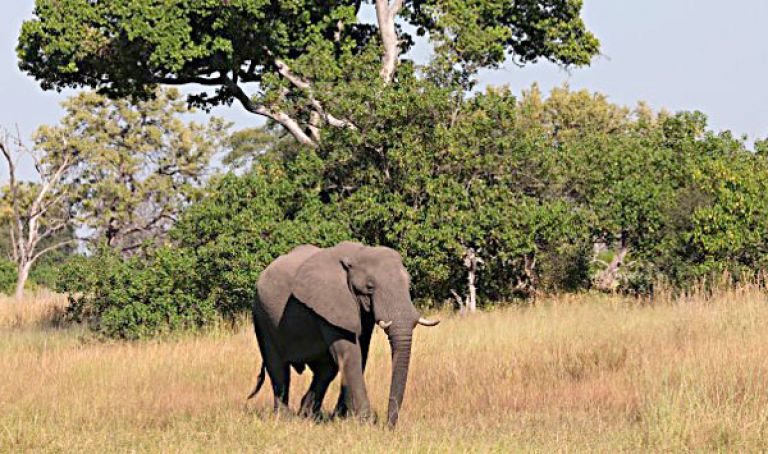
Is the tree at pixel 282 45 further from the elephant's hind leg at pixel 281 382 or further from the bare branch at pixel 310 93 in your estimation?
the elephant's hind leg at pixel 281 382

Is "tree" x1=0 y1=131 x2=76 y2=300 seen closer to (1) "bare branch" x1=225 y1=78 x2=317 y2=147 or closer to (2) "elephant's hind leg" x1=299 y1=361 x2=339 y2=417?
(1) "bare branch" x1=225 y1=78 x2=317 y2=147

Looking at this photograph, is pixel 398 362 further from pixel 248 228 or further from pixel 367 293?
pixel 248 228

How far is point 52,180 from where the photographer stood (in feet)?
118

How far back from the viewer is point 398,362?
9.38m

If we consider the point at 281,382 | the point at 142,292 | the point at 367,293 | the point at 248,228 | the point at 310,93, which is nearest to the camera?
the point at 367,293

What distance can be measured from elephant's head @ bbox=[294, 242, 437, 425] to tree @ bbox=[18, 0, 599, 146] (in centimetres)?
1045

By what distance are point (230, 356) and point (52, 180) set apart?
905 inches

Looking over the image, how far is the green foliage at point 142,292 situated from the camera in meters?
19.2

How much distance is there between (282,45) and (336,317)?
14.9 m

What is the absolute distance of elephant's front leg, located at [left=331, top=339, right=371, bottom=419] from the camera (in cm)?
980

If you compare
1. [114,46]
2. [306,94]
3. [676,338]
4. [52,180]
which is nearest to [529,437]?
[676,338]

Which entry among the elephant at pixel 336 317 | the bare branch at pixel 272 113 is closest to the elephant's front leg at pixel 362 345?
the elephant at pixel 336 317

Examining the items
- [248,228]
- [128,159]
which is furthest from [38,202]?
[248,228]

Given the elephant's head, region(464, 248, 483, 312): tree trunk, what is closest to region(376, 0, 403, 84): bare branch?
region(464, 248, 483, 312): tree trunk
